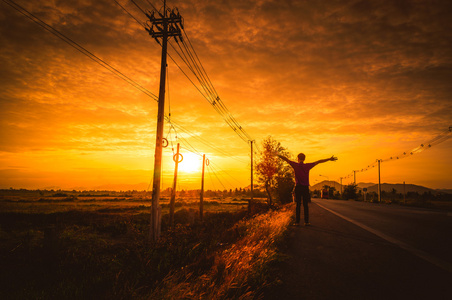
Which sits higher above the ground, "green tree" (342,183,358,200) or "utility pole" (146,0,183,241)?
"utility pole" (146,0,183,241)

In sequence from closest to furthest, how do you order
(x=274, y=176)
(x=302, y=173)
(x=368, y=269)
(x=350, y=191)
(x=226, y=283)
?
(x=226, y=283), (x=368, y=269), (x=302, y=173), (x=274, y=176), (x=350, y=191)

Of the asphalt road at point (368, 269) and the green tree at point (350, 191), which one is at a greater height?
the asphalt road at point (368, 269)

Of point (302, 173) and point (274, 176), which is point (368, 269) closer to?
point (302, 173)

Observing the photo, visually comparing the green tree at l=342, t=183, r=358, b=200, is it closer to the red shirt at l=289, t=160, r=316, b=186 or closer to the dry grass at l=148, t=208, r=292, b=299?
the red shirt at l=289, t=160, r=316, b=186

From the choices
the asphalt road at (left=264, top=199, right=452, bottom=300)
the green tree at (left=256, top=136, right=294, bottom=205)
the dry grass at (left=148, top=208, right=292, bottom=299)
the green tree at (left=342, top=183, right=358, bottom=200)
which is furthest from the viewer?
the green tree at (left=342, top=183, right=358, bottom=200)

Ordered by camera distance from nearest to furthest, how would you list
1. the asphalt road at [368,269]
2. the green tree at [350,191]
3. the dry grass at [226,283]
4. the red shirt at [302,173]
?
the asphalt road at [368,269] < the dry grass at [226,283] < the red shirt at [302,173] < the green tree at [350,191]

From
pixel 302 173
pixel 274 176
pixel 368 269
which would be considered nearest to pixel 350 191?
pixel 274 176

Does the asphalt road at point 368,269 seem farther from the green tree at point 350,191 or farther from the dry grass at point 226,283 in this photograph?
the green tree at point 350,191

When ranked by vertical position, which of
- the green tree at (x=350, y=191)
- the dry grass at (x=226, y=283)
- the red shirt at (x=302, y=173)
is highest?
the red shirt at (x=302, y=173)

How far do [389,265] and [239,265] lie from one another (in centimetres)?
227

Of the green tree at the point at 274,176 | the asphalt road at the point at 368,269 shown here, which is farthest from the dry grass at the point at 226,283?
the green tree at the point at 274,176

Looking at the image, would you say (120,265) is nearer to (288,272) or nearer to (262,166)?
(288,272)

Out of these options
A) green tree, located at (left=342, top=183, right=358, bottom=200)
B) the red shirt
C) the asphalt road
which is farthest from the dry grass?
green tree, located at (left=342, top=183, right=358, bottom=200)

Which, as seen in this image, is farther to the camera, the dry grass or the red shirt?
the red shirt
